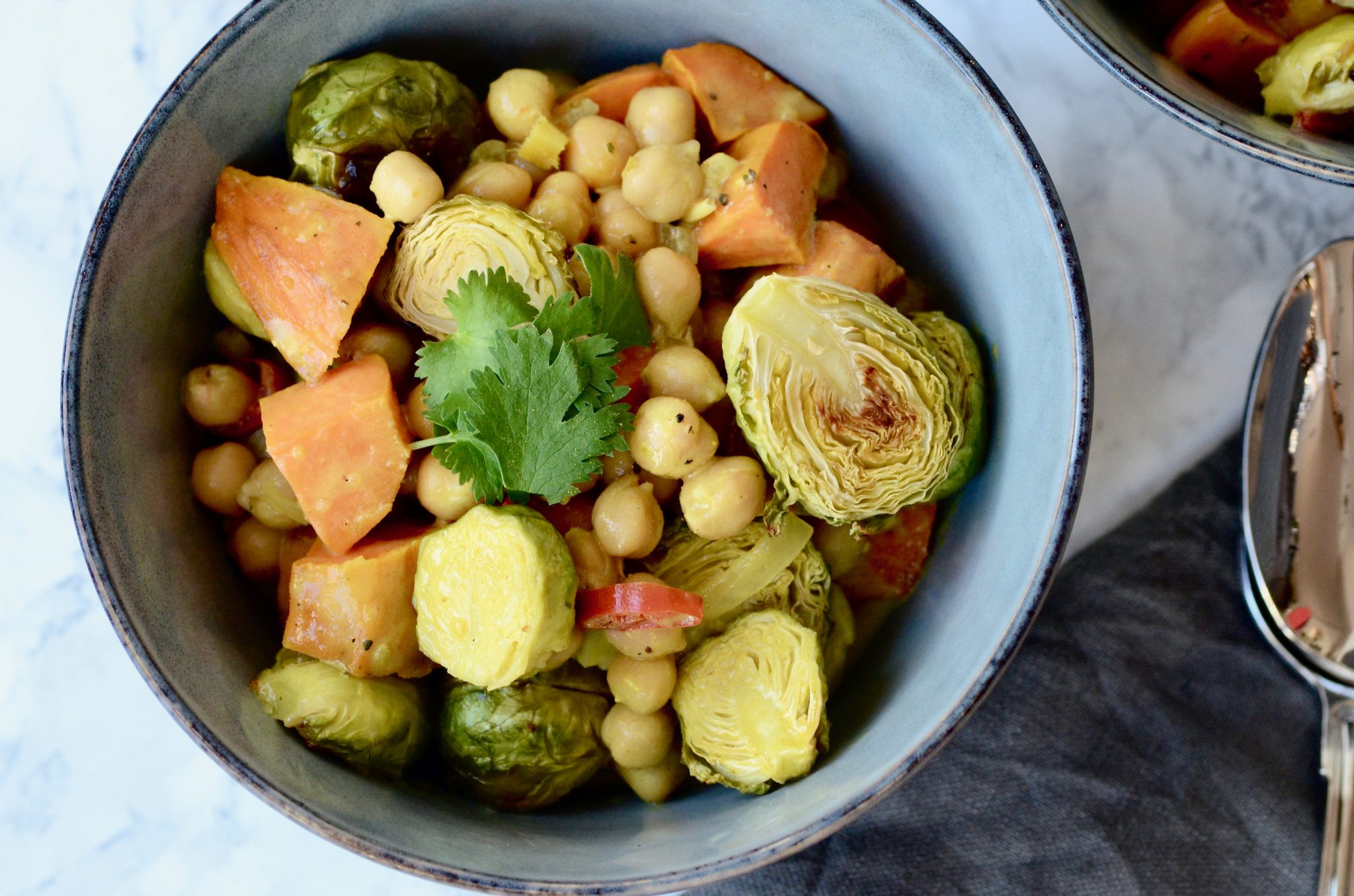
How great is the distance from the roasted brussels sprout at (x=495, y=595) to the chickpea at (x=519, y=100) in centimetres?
74

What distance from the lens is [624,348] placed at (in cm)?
190

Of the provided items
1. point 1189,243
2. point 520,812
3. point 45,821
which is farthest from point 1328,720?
point 45,821

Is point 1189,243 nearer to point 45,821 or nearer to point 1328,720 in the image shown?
point 1328,720

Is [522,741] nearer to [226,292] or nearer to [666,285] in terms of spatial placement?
[666,285]

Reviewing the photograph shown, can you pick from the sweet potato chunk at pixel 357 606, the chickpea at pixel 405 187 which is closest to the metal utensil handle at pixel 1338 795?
the sweet potato chunk at pixel 357 606

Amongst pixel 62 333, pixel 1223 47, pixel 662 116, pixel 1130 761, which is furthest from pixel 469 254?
pixel 1130 761

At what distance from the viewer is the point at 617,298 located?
185 centimetres

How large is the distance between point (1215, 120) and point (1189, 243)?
2.53 feet

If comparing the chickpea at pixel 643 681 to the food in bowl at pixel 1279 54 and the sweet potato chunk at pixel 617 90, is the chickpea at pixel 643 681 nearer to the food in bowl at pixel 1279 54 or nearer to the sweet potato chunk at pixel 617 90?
the sweet potato chunk at pixel 617 90

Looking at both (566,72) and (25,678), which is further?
(25,678)

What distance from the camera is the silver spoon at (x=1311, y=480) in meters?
2.47

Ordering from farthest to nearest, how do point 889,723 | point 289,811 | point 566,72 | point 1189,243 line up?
point 1189,243 → point 566,72 → point 889,723 → point 289,811

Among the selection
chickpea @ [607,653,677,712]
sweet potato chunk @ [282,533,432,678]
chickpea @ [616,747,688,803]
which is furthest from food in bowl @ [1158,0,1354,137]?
sweet potato chunk @ [282,533,432,678]

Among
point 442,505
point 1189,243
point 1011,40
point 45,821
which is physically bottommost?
point 45,821
